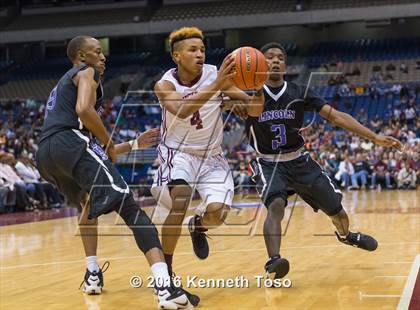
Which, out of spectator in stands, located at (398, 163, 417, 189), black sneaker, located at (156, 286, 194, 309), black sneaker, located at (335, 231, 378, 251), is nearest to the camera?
black sneaker, located at (156, 286, 194, 309)

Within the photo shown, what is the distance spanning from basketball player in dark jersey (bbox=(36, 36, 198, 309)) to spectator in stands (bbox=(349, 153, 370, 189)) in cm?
1761

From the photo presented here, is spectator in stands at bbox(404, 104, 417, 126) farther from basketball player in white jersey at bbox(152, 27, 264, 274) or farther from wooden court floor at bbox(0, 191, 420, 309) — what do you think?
basketball player in white jersey at bbox(152, 27, 264, 274)

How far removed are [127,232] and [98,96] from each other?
5.79 m

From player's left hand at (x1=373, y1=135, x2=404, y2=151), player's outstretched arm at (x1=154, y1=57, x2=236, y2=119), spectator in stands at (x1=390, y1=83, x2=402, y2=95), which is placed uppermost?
player's outstretched arm at (x1=154, y1=57, x2=236, y2=119)

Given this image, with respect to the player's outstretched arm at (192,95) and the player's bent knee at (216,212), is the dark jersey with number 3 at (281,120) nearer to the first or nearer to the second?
the player's bent knee at (216,212)

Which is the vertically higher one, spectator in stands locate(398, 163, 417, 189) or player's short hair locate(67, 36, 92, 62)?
player's short hair locate(67, 36, 92, 62)

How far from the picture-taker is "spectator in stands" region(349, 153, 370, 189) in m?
21.9

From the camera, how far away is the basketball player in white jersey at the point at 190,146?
5004 mm

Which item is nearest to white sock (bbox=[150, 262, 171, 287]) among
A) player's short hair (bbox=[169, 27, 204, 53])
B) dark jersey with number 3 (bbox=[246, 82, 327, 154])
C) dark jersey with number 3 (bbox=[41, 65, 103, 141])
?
dark jersey with number 3 (bbox=[41, 65, 103, 141])

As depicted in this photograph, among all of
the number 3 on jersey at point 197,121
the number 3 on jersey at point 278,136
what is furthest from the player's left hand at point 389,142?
the number 3 on jersey at point 197,121

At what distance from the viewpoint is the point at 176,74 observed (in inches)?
204

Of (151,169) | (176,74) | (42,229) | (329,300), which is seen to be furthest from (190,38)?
(151,169)

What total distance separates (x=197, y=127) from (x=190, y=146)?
0.16 metres

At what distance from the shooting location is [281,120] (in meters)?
5.89
